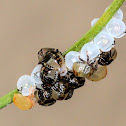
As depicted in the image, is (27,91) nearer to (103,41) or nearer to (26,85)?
(26,85)

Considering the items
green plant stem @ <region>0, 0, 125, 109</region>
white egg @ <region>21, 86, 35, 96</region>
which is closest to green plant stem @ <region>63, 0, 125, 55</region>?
green plant stem @ <region>0, 0, 125, 109</region>

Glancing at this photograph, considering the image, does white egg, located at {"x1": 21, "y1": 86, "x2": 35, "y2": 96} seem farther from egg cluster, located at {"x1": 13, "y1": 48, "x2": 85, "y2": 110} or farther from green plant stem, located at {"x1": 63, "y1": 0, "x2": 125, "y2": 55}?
green plant stem, located at {"x1": 63, "y1": 0, "x2": 125, "y2": 55}

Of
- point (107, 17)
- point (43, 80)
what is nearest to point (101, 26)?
point (107, 17)

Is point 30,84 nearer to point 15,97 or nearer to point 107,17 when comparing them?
point 15,97

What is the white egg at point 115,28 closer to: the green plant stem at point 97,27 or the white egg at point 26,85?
the green plant stem at point 97,27

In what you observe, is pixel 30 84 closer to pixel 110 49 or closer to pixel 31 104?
pixel 31 104

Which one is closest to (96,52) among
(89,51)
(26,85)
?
(89,51)
